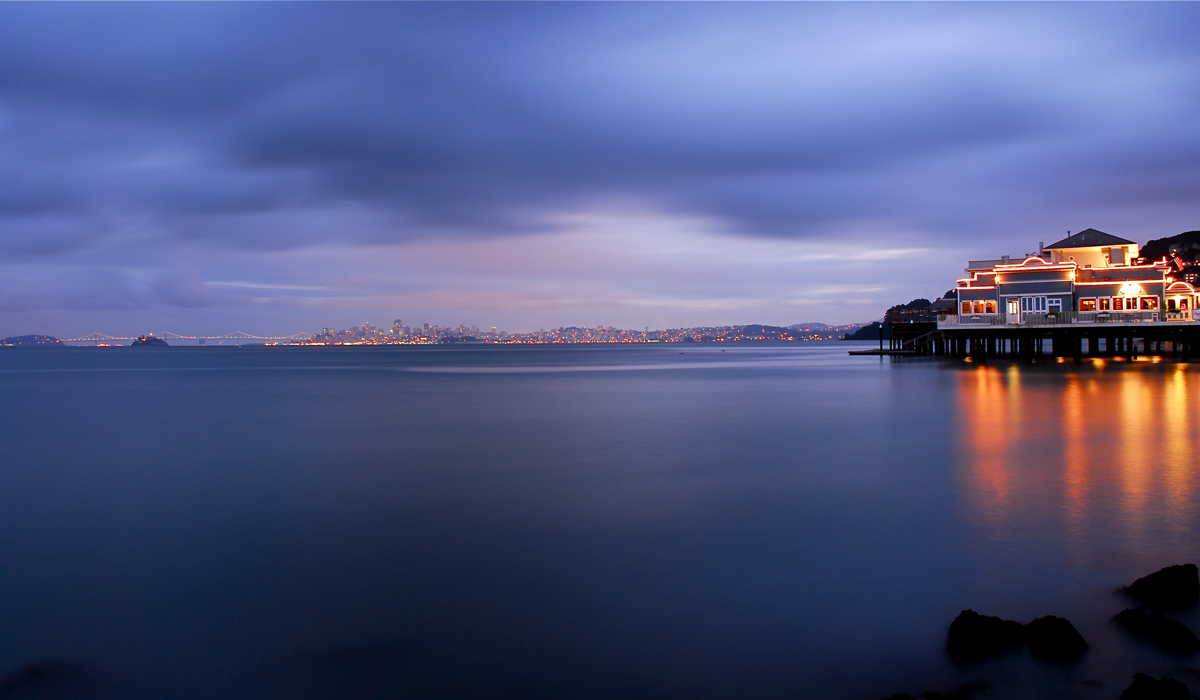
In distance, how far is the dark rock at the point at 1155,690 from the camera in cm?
489

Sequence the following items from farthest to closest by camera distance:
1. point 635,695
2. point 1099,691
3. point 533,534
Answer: point 533,534 → point 635,695 → point 1099,691

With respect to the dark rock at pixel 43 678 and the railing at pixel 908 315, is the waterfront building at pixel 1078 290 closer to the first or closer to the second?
the railing at pixel 908 315

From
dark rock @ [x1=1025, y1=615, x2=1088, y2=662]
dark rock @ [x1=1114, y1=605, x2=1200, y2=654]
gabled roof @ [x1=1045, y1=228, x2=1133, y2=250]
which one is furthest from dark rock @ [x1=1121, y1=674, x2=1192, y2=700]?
gabled roof @ [x1=1045, y1=228, x2=1133, y2=250]

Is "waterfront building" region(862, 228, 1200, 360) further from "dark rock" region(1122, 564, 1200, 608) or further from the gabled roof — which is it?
"dark rock" region(1122, 564, 1200, 608)

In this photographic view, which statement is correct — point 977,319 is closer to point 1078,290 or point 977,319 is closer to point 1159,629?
point 1078,290

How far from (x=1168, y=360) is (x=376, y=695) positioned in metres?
50.5

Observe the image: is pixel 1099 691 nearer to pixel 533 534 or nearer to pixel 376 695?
pixel 376 695

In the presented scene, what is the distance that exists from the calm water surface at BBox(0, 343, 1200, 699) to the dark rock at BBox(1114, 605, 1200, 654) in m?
0.17

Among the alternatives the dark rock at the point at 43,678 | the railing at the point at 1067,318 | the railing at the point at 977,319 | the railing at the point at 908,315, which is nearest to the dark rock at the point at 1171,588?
the dark rock at the point at 43,678

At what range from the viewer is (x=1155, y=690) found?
490 cm

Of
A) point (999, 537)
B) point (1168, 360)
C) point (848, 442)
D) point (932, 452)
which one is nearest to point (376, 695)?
point (999, 537)

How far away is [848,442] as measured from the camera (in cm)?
1784

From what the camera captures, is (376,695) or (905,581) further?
(905,581)

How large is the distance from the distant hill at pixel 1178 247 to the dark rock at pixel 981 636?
12417 centimetres
